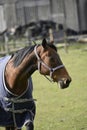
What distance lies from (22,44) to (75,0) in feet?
28.5

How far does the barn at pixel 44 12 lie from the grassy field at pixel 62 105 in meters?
18.1

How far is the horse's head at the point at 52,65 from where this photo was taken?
4.93 meters

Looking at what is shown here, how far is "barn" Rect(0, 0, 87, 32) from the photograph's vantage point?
103 ft

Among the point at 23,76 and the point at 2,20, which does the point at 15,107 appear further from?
the point at 2,20

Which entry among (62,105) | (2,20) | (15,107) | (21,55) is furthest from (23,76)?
(2,20)

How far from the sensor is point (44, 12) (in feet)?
105

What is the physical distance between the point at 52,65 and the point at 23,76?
0.44 meters

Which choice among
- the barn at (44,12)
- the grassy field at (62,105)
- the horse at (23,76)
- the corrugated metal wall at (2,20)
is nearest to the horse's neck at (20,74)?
the horse at (23,76)

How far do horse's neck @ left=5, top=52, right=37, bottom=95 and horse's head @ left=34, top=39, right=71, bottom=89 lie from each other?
14 cm

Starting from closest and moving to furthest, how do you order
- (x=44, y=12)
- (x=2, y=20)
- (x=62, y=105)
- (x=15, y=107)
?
(x=15, y=107), (x=62, y=105), (x=44, y=12), (x=2, y=20)

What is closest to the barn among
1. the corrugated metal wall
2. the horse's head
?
the corrugated metal wall

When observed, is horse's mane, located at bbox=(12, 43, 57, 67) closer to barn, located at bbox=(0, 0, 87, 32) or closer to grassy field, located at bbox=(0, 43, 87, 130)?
grassy field, located at bbox=(0, 43, 87, 130)

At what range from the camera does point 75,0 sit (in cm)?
3089

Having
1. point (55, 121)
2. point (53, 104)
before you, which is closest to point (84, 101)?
point (53, 104)
